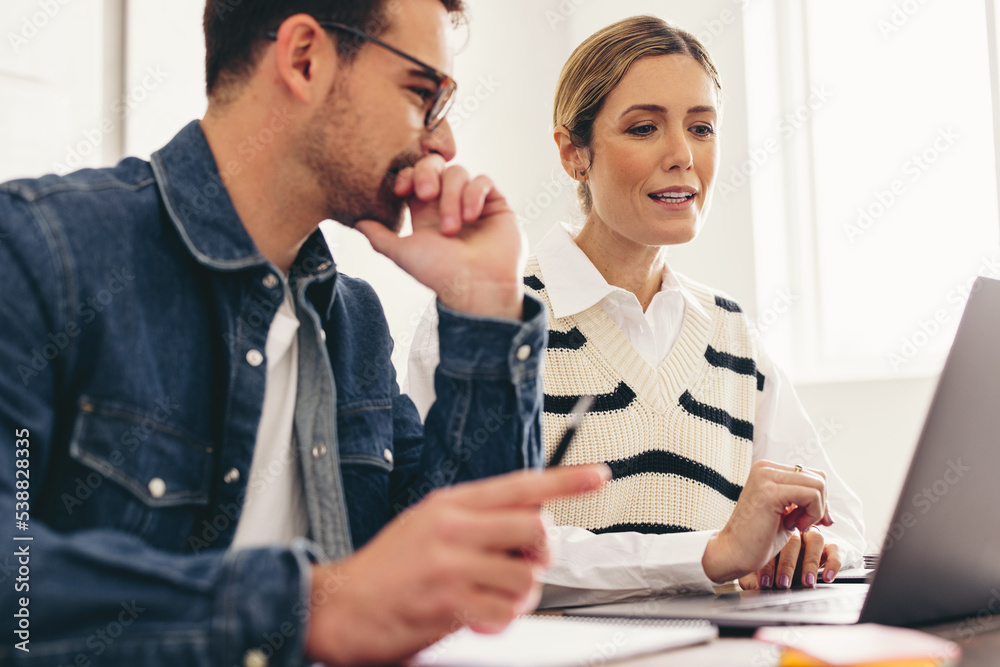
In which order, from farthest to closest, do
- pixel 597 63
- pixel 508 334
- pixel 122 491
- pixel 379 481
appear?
1. pixel 597 63
2. pixel 379 481
3. pixel 508 334
4. pixel 122 491

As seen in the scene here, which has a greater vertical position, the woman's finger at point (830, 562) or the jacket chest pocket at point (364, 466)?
the jacket chest pocket at point (364, 466)

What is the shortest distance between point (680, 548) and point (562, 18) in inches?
113

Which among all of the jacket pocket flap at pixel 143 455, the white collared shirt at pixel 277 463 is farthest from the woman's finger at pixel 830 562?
the jacket pocket flap at pixel 143 455

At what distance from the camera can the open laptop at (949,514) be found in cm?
71

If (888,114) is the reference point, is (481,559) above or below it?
below

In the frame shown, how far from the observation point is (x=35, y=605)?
1.77 ft

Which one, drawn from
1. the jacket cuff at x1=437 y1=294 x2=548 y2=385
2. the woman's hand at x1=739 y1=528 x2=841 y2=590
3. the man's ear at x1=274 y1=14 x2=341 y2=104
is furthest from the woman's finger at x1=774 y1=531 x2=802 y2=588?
the man's ear at x1=274 y1=14 x2=341 y2=104

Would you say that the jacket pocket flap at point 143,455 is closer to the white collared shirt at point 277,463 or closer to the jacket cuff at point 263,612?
the white collared shirt at point 277,463

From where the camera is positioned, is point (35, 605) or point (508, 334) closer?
point (35, 605)

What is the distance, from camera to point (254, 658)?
55 centimetres

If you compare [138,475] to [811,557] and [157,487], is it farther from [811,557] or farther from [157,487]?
[811,557]

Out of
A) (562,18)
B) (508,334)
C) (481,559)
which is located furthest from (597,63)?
(562,18)

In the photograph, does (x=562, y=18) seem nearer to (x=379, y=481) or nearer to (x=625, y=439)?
(x=625, y=439)

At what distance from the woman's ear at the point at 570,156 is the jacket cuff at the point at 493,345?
35.0 inches
